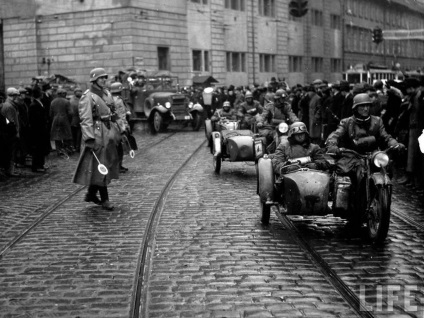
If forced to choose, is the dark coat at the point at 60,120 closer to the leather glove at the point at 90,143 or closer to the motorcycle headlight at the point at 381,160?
the leather glove at the point at 90,143

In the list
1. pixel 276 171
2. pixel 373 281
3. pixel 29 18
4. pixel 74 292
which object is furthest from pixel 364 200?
pixel 29 18

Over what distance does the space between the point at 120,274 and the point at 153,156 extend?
38.4 feet

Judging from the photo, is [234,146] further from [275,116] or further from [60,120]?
[60,120]

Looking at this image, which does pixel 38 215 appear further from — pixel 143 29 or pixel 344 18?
pixel 344 18

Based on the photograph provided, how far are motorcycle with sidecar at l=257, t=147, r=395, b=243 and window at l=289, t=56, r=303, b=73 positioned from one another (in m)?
48.1

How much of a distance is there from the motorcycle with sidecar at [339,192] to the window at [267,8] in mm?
43694

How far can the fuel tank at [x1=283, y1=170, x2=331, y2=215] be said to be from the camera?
305 inches

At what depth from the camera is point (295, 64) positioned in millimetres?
56500

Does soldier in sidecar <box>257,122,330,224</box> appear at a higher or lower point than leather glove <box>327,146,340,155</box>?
lower

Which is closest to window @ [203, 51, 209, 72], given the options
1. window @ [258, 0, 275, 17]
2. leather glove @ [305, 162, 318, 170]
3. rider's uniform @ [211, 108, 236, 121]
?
window @ [258, 0, 275, 17]

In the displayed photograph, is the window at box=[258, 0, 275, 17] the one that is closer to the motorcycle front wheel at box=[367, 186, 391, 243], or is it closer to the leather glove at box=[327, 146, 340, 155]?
the leather glove at box=[327, 146, 340, 155]

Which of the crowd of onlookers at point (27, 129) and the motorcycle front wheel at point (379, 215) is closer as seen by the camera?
the motorcycle front wheel at point (379, 215)

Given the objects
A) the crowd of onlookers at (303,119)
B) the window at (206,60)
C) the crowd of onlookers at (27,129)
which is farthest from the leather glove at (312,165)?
the window at (206,60)

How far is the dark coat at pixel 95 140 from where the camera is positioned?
31.1 ft
